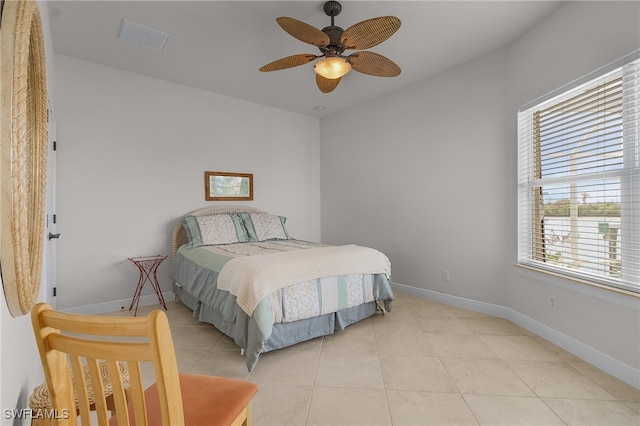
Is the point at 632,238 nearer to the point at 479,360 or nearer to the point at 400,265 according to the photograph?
the point at 479,360

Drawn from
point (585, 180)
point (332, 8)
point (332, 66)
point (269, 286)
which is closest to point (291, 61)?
point (332, 66)

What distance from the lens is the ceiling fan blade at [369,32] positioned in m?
1.93

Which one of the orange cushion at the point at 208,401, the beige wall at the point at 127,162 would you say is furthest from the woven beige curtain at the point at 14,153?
the beige wall at the point at 127,162

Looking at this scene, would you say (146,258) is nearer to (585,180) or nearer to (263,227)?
(263,227)

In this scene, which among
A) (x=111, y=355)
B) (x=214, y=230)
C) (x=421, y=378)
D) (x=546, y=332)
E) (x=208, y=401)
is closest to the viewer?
(x=111, y=355)

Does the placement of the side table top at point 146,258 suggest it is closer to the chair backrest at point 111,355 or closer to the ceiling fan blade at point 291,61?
the ceiling fan blade at point 291,61

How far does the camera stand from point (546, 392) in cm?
186

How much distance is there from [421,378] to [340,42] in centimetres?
244

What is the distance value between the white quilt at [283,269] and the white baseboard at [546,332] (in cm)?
108

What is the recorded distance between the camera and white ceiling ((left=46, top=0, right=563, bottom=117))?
2.38 metres

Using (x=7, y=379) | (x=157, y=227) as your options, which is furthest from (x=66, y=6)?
(x=7, y=379)

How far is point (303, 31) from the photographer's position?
6.79ft

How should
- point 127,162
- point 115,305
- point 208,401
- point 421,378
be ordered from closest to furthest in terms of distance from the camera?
point 208,401 < point 421,378 < point 115,305 < point 127,162

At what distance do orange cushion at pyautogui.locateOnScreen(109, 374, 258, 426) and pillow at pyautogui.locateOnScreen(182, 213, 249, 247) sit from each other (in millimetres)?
2395
